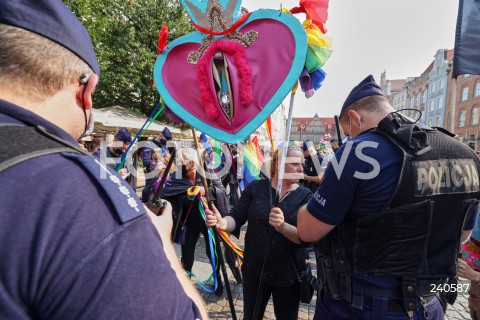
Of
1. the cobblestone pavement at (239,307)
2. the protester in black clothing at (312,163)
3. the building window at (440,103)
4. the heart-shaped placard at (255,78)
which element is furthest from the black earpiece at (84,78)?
the building window at (440,103)


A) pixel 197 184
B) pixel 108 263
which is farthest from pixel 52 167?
pixel 197 184

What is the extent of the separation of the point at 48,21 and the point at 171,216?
843 mm

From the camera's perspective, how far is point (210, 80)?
1.99 meters

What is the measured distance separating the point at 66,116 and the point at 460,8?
3750 mm

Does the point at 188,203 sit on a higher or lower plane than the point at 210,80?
lower

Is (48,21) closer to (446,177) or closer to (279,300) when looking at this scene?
(446,177)

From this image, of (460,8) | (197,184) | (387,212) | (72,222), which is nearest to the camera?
(72,222)

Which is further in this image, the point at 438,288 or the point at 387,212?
the point at 438,288

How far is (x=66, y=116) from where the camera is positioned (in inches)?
Answer: 30.9

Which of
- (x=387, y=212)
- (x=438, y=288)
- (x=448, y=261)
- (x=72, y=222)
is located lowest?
(x=438, y=288)

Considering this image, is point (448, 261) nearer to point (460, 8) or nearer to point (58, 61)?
point (58, 61)

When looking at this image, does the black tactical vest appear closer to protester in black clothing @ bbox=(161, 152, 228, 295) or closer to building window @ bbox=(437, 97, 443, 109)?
protester in black clothing @ bbox=(161, 152, 228, 295)

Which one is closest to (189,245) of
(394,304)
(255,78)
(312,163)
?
(255,78)

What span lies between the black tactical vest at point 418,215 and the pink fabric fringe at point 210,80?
912mm
